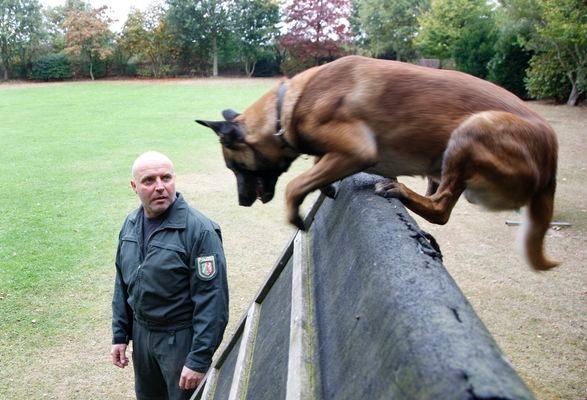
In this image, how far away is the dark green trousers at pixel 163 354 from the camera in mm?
3400

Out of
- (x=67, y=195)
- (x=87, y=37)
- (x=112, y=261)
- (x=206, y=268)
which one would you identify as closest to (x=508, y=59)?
(x=67, y=195)

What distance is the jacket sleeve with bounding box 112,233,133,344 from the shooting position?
3.64m

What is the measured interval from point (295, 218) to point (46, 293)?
494 centimetres

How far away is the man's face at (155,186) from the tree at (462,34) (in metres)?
23.3

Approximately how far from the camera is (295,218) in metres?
2.46

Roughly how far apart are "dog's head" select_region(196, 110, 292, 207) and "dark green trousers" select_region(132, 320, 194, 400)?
108cm

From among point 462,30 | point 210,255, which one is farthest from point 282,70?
point 210,255

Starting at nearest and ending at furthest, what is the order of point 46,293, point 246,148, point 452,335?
point 452,335 → point 246,148 → point 46,293

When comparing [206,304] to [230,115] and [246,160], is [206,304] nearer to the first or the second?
[246,160]

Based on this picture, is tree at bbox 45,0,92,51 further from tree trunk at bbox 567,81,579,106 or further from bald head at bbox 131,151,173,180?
bald head at bbox 131,151,173,180

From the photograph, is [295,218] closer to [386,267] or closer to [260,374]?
[260,374]

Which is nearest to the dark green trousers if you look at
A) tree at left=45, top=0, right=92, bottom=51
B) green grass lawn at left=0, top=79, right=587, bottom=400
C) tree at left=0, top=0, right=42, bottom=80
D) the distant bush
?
green grass lawn at left=0, top=79, right=587, bottom=400

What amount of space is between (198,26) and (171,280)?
4010cm

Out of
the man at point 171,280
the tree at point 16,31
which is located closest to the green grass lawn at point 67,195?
the man at point 171,280
